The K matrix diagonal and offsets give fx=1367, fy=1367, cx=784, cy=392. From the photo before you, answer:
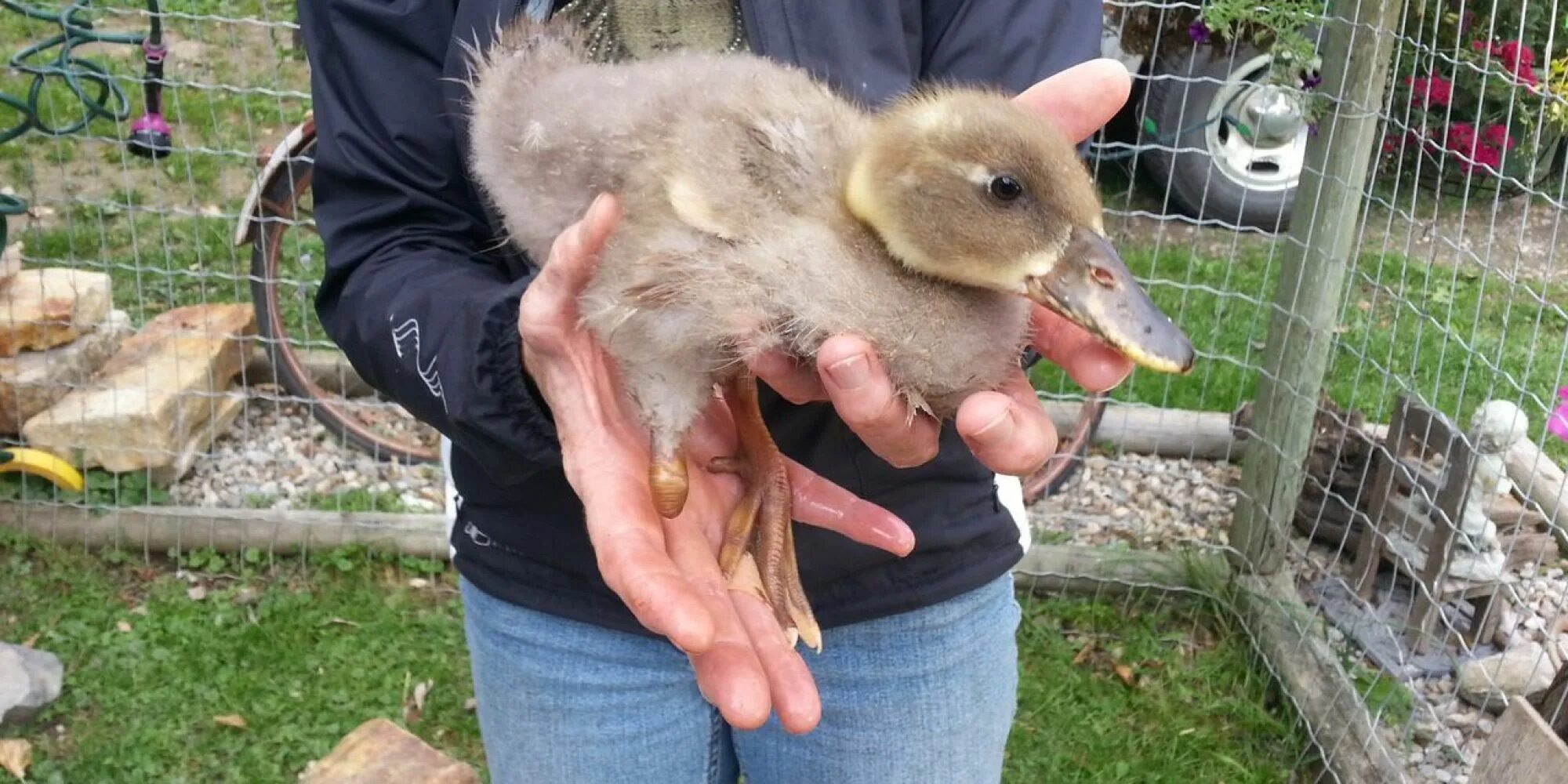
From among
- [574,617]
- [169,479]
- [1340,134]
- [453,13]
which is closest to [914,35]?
[453,13]

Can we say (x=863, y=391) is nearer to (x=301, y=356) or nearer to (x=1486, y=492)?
(x=1486, y=492)

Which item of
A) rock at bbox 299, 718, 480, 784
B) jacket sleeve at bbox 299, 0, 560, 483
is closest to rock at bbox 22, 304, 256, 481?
rock at bbox 299, 718, 480, 784

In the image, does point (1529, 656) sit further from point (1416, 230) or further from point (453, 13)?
point (453, 13)

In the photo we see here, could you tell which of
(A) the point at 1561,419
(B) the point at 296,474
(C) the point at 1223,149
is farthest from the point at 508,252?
(C) the point at 1223,149

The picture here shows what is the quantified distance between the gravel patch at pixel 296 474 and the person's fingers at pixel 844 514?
2.83m

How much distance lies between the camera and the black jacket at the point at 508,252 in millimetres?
1633

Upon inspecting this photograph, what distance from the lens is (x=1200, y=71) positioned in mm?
5812

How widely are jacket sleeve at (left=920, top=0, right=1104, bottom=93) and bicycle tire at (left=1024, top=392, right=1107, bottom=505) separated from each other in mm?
2498

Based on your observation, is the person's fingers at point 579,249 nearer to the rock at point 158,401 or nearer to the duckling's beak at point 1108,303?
the duckling's beak at point 1108,303

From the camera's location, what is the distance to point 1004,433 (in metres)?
1.24

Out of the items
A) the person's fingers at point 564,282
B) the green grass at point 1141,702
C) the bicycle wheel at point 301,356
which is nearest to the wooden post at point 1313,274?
the green grass at point 1141,702

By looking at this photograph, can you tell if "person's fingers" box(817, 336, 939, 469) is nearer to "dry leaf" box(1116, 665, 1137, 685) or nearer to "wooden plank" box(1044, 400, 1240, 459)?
"dry leaf" box(1116, 665, 1137, 685)

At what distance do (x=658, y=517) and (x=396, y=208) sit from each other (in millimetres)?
560

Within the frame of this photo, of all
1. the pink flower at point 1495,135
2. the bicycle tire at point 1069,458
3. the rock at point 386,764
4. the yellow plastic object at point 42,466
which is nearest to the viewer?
the rock at point 386,764
